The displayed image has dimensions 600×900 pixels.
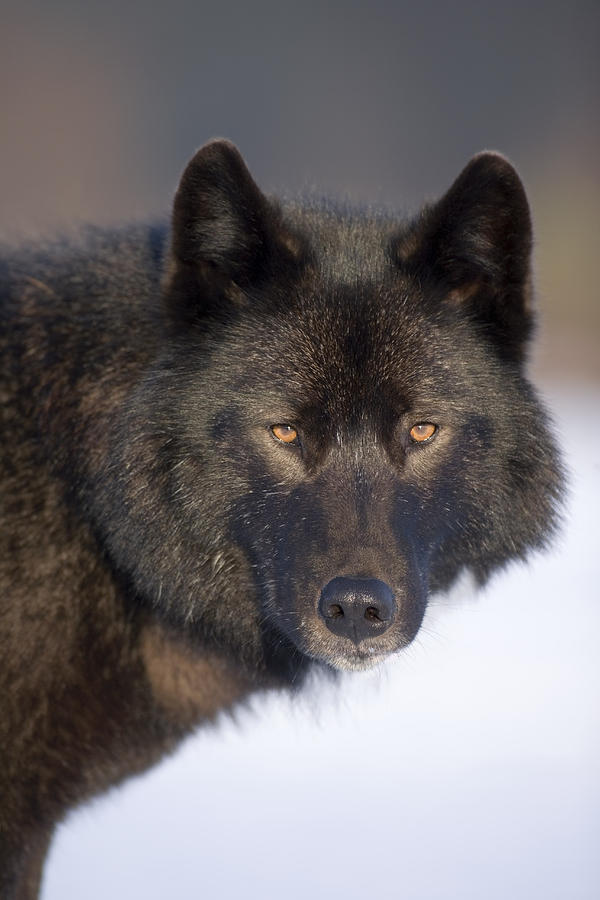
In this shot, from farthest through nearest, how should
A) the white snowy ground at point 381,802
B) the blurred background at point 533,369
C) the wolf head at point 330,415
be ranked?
the blurred background at point 533,369, the white snowy ground at point 381,802, the wolf head at point 330,415

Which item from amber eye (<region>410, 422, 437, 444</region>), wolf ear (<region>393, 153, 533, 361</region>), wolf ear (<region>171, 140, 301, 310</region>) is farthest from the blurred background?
wolf ear (<region>171, 140, 301, 310</region>)

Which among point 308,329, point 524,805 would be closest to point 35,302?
point 308,329

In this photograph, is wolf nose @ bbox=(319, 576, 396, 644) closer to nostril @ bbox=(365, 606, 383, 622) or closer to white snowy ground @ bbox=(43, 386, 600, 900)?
nostril @ bbox=(365, 606, 383, 622)

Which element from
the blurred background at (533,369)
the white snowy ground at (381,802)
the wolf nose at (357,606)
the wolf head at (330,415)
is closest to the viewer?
the wolf nose at (357,606)

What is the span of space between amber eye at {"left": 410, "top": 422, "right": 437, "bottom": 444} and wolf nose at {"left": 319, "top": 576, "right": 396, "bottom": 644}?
0.43m

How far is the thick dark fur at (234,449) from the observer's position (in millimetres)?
2730

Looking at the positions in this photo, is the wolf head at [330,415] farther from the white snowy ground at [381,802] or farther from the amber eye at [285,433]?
the white snowy ground at [381,802]

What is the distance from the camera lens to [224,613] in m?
3.06

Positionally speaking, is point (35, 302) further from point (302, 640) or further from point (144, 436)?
point (302, 640)

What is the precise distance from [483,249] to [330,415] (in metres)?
0.62

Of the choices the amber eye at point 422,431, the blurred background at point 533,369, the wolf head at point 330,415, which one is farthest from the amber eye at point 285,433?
the blurred background at point 533,369

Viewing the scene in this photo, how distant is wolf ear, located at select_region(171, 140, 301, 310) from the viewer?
270cm

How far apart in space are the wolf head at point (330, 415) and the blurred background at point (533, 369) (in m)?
0.25

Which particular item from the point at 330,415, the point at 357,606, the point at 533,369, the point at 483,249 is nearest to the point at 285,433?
the point at 330,415
